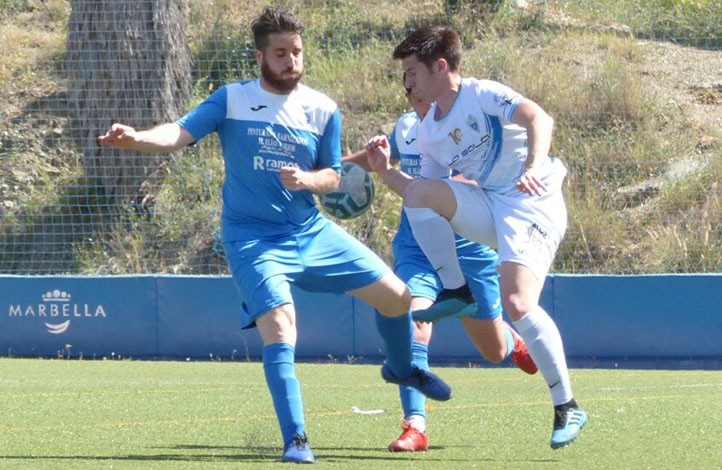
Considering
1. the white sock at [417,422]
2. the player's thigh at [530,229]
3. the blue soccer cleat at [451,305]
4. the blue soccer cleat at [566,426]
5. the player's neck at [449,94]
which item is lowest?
the white sock at [417,422]

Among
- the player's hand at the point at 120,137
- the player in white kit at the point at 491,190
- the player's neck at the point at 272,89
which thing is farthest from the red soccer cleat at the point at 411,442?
the player's hand at the point at 120,137

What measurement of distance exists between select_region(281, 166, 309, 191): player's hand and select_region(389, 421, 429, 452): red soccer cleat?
1364mm

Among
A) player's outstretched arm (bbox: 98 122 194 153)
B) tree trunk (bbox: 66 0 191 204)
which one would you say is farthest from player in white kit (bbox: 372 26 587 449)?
tree trunk (bbox: 66 0 191 204)

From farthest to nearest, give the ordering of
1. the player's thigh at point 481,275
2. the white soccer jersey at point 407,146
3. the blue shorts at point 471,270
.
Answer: the white soccer jersey at point 407,146 → the player's thigh at point 481,275 → the blue shorts at point 471,270

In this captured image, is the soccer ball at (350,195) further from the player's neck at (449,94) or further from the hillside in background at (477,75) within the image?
the hillside in background at (477,75)

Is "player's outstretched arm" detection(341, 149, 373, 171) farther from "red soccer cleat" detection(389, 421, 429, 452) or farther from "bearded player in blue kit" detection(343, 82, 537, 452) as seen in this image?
"red soccer cleat" detection(389, 421, 429, 452)

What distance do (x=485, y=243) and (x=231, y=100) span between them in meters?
1.45

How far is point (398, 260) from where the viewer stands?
24.0 ft

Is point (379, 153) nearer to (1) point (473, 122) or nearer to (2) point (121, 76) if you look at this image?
(1) point (473, 122)

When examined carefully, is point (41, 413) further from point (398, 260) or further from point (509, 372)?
point (509, 372)

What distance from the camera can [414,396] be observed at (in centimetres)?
643

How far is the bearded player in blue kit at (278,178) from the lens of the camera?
5.79 meters

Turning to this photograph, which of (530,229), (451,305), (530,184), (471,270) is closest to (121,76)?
(471,270)

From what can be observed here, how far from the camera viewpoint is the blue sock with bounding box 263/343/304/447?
5.55 meters
